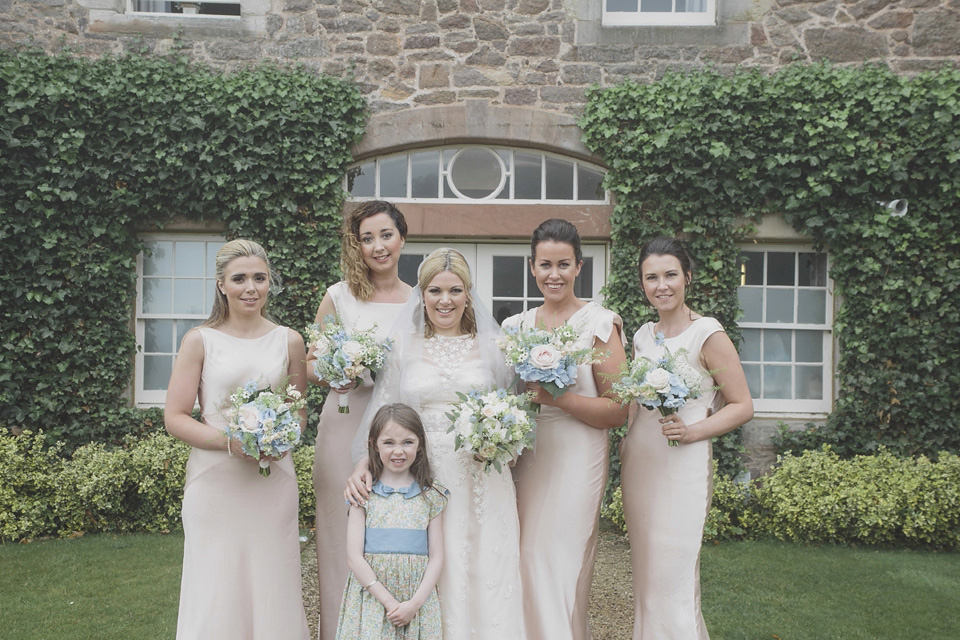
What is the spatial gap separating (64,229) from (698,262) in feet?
22.7

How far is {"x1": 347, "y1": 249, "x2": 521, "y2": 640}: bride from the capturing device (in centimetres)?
319

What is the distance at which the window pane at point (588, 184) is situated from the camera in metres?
8.29

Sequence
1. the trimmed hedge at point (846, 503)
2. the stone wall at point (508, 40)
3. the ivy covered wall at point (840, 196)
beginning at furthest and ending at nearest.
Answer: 1. the stone wall at point (508, 40)
2. the ivy covered wall at point (840, 196)
3. the trimmed hedge at point (846, 503)

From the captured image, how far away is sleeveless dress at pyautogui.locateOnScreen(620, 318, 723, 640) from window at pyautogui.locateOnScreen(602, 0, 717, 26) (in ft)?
19.3

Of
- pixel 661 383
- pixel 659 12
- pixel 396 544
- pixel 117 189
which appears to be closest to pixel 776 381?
pixel 659 12

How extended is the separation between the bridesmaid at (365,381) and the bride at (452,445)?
346mm

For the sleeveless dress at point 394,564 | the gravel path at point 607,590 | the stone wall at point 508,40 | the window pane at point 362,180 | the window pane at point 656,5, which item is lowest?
the gravel path at point 607,590

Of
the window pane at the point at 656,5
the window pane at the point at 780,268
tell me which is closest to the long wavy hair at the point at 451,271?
the window pane at the point at 780,268

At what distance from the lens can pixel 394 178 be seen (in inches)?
326

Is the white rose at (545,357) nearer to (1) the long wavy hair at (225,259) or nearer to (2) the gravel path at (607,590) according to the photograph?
(1) the long wavy hair at (225,259)

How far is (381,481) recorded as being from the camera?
3242 millimetres

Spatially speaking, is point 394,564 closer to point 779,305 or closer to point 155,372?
point 155,372

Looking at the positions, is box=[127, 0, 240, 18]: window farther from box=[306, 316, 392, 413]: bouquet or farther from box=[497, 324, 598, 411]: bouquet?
box=[497, 324, 598, 411]: bouquet

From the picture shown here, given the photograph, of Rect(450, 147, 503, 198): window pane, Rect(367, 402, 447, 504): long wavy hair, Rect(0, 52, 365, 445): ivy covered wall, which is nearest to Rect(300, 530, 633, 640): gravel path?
Rect(367, 402, 447, 504): long wavy hair
